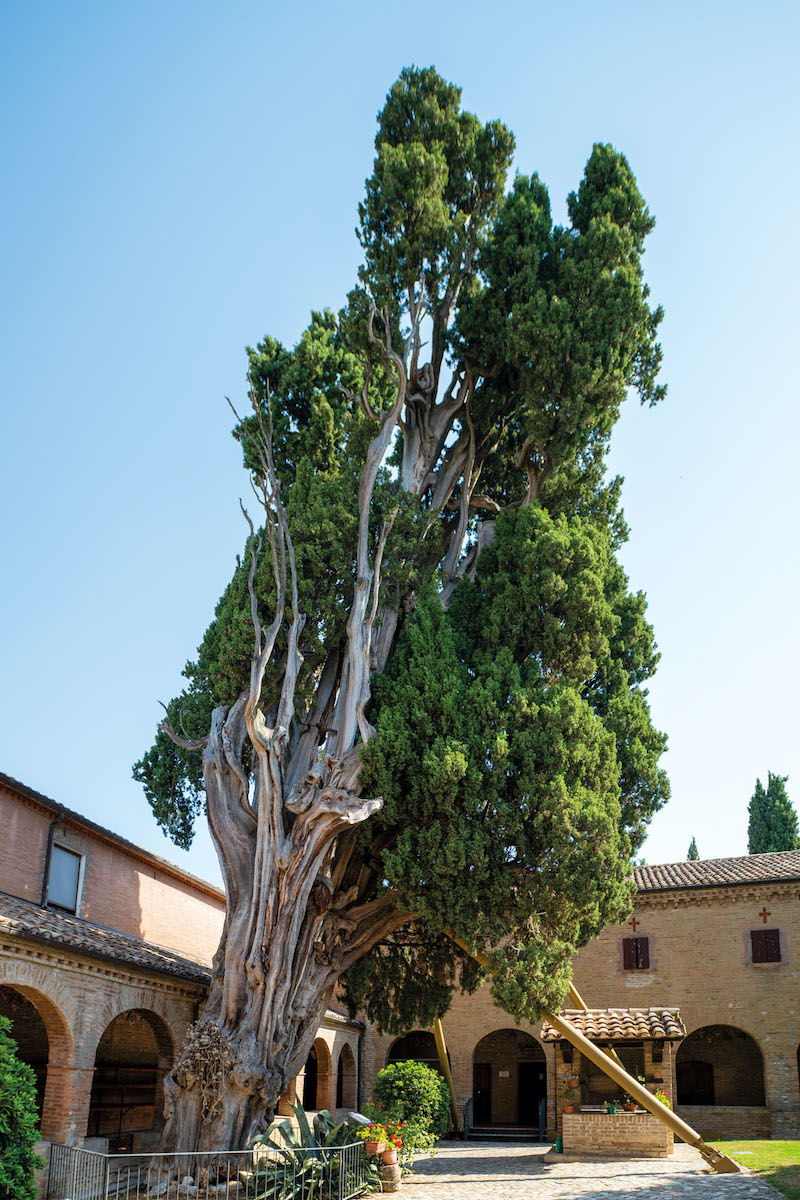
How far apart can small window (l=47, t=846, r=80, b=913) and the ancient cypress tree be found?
193 cm

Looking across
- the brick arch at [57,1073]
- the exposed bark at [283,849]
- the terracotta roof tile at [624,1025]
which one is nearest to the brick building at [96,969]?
the brick arch at [57,1073]

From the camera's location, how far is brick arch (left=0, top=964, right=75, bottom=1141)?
13156 millimetres

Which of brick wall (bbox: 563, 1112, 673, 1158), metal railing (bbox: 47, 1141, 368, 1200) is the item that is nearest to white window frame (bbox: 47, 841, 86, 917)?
metal railing (bbox: 47, 1141, 368, 1200)

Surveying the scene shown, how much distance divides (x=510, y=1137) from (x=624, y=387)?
59.1 feet

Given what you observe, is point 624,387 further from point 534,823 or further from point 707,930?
point 707,930

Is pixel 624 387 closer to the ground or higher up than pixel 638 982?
higher up

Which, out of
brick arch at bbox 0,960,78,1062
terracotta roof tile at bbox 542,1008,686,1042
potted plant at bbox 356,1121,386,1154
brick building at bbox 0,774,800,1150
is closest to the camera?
brick arch at bbox 0,960,78,1062

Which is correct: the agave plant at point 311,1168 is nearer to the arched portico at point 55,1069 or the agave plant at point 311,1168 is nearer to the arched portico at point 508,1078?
the arched portico at point 55,1069

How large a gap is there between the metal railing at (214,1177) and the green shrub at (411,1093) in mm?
6059

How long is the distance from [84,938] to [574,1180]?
27.4ft

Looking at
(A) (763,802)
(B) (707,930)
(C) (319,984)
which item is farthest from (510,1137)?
(A) (763,802)

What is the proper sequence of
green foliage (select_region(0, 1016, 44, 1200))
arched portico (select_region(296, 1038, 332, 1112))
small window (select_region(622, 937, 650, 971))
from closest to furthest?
green foliage (select_region(0, 1016, 44, 1200)) < arched portico (select_region(296, 1038, 332, 1112)) < small window (select_region(622, 937, 650, 971))

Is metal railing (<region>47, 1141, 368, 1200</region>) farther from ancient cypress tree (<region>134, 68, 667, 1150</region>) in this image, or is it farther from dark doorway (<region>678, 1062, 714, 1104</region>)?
dark doorway (<region>678, 1062, 714, 1104</region>)

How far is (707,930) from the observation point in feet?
78.9
